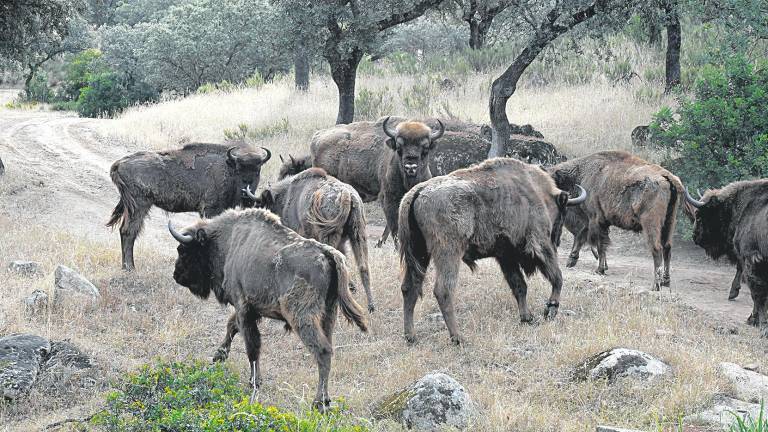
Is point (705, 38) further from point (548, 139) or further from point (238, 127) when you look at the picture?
point (238, 127)

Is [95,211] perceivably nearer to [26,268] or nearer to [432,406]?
[26,268]

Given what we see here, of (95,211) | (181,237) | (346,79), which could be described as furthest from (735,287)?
(346,79)

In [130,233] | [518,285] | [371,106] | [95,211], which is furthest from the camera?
[371,106]

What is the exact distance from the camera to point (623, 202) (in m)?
12.7

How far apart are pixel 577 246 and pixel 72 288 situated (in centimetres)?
764

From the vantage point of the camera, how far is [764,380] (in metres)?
8.41

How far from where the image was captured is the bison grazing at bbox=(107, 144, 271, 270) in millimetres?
13055

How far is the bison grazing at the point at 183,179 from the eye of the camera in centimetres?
A: 1305

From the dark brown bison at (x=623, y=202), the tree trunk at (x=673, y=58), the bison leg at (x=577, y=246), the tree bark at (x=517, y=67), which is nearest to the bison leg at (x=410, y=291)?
the dark brown bison at (x=623, y=202)

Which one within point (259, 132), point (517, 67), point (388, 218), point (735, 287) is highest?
point (517, 67)

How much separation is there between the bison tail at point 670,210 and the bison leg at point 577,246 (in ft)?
5.08

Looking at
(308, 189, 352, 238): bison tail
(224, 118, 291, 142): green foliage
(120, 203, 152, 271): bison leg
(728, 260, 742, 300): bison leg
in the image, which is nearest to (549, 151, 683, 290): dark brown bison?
(728, 260, 742, 300): bison leg

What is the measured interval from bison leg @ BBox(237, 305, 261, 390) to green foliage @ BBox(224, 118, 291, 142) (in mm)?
15738

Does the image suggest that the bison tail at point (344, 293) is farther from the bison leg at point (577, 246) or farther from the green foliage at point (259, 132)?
the green foliage at point (259, 132)
